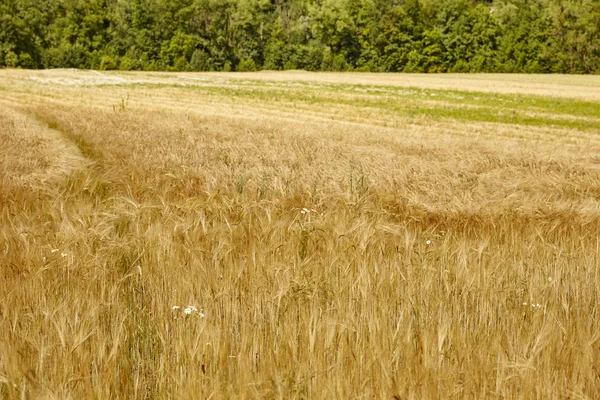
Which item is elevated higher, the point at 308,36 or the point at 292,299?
the point at 308,36

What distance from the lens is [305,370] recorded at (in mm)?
2072

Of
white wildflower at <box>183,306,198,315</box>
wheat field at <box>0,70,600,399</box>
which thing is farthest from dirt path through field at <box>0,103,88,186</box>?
white wildflower at <box>183,306,198,315</box>

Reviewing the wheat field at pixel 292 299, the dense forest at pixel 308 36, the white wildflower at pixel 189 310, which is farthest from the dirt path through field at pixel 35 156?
the dense forest at pixel 308 36

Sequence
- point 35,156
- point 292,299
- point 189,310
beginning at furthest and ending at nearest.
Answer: point 35,156 < point 292,299 < point 189,310

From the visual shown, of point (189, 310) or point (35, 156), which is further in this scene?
point (35, 156)

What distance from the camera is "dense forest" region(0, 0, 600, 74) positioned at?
252ft

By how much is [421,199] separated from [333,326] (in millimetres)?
4749

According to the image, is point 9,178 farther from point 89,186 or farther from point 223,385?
point 223,385

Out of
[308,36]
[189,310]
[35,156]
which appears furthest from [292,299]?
[308,36]

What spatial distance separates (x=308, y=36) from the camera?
9469 cm

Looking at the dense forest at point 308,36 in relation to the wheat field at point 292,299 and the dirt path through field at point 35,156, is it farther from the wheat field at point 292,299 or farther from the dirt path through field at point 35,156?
the wheat field at point 292,299

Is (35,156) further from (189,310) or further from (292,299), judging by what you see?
(189,310)

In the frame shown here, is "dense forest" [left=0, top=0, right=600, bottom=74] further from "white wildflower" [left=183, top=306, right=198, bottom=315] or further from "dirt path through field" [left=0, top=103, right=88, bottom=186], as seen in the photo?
"white wildflower" [left=183, top=306, right=198, bottom=315]

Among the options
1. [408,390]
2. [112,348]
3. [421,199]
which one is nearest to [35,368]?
[112,348]
